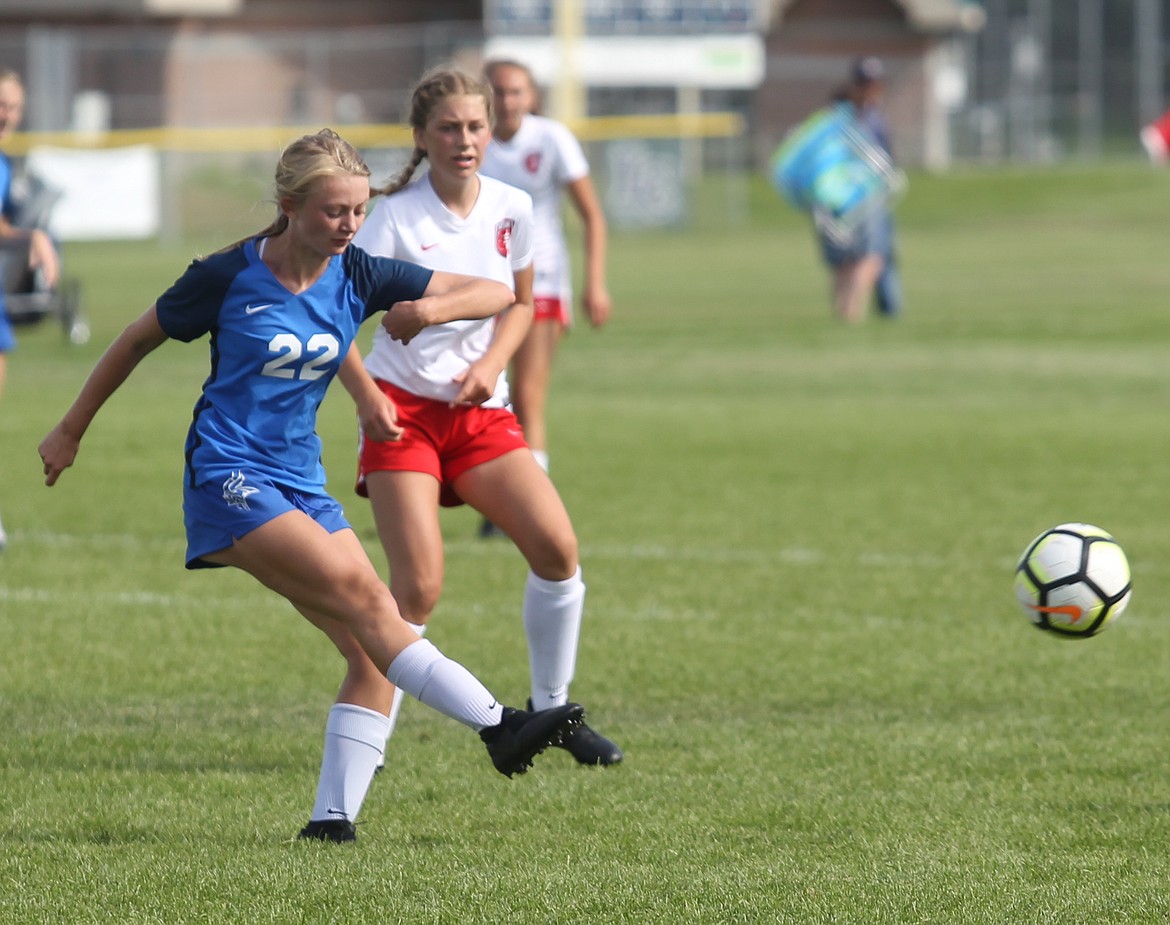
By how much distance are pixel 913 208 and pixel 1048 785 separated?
39.4 m

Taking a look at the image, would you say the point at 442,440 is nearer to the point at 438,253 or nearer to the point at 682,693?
the point at 438,253

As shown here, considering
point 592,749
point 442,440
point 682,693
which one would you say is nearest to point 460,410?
point 442,440

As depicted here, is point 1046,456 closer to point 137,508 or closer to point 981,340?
point 137,508

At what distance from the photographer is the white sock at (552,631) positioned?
5.79m

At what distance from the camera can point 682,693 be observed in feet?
21.1

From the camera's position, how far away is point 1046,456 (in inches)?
468

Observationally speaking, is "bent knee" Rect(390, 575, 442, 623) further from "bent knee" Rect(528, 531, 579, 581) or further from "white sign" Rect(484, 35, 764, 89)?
"white sign" Rect(484, 35, 764, 89)

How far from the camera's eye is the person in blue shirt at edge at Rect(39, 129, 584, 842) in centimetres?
452

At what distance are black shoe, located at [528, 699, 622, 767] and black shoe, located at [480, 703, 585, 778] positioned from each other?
35.3 inches

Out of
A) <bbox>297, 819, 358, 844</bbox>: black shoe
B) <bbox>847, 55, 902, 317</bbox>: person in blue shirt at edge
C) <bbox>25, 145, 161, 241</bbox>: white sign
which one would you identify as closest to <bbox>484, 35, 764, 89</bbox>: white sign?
<bbox>25, 145, 161, 241</bbox>: white sign

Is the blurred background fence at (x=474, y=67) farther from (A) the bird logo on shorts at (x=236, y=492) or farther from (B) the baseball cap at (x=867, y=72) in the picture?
(A) the bird logo on shorts at (x=236, y=492)

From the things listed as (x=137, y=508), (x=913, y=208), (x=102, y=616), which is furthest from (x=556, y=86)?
(x=102, y=616)

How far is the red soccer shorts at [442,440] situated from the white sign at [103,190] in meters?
27.2

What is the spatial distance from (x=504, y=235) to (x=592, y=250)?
3.29 m
